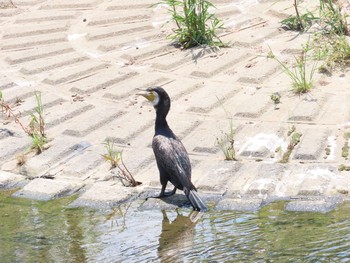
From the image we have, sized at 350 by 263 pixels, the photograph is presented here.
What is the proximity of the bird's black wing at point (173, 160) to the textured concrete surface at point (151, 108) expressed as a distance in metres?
0.24

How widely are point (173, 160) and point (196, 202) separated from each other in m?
0.48

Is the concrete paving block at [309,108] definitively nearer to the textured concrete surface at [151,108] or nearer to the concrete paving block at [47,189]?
the textured concrete surface at [151,108]

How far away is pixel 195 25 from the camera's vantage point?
433 inches

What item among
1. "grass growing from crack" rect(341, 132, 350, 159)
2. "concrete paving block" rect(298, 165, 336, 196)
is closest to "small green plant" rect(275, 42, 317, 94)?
"grass growing from crack" rect(341, 132, 350, 159)

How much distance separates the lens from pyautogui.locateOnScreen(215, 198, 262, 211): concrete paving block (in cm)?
704

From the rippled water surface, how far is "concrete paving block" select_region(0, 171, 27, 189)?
0.51m

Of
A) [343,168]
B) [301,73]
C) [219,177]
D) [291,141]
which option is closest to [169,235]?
[219,177]

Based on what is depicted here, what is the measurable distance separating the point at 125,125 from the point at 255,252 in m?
3.42

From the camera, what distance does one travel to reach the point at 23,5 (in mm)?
13391

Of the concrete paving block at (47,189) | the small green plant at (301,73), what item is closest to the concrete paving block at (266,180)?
the concrete paving block at (47,189)

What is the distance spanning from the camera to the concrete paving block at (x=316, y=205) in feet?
22.5

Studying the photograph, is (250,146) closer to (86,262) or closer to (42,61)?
(86,262)

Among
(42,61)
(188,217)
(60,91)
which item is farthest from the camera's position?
(42,61)

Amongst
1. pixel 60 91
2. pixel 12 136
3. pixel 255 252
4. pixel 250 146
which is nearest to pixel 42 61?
pixel 60 91
